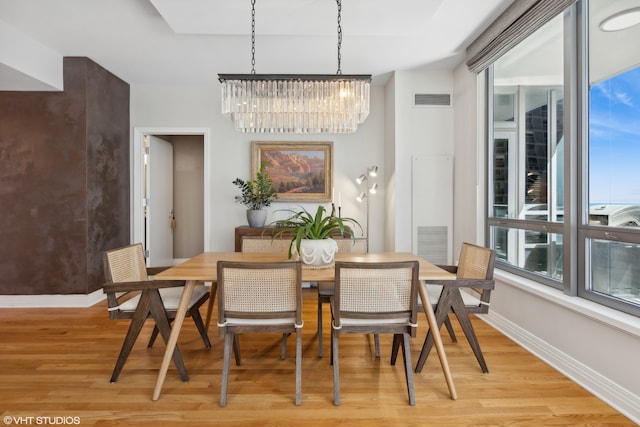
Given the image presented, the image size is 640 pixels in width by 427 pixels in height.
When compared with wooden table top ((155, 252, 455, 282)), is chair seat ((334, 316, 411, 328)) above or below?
below

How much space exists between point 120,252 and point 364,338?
1980 millimetres

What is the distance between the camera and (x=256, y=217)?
4.36 metres

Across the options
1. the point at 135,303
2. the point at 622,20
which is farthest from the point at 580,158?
the point at 135,303

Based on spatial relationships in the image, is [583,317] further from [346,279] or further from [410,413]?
[346,279]

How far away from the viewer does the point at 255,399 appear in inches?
78.5

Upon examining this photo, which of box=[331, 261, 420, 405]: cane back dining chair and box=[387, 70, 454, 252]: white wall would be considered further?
box=[387, 70, 454, 252]: white wall

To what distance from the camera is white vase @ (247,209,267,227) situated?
4.36m

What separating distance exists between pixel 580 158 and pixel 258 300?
7.40ft

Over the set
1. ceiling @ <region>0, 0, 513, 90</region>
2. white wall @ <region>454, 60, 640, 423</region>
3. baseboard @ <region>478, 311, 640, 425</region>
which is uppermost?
ceiling @ <region>0, 0, 513, 90</region>

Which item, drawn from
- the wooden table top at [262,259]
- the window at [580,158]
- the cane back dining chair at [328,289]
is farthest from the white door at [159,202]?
the window at [580,158]

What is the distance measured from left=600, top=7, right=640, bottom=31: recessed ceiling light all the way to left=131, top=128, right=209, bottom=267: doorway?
4127mm

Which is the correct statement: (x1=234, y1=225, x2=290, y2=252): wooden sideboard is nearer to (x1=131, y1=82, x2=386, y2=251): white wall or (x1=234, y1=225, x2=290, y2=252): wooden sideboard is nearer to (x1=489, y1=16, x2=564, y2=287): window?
(x1=131, y1=82, x2=386, y2=251): white wall

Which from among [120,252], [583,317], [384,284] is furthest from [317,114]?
[583,317]

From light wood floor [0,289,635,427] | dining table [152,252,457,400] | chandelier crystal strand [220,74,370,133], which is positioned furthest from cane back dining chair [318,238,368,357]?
chandelier crystal strand [220,74,370,133]
